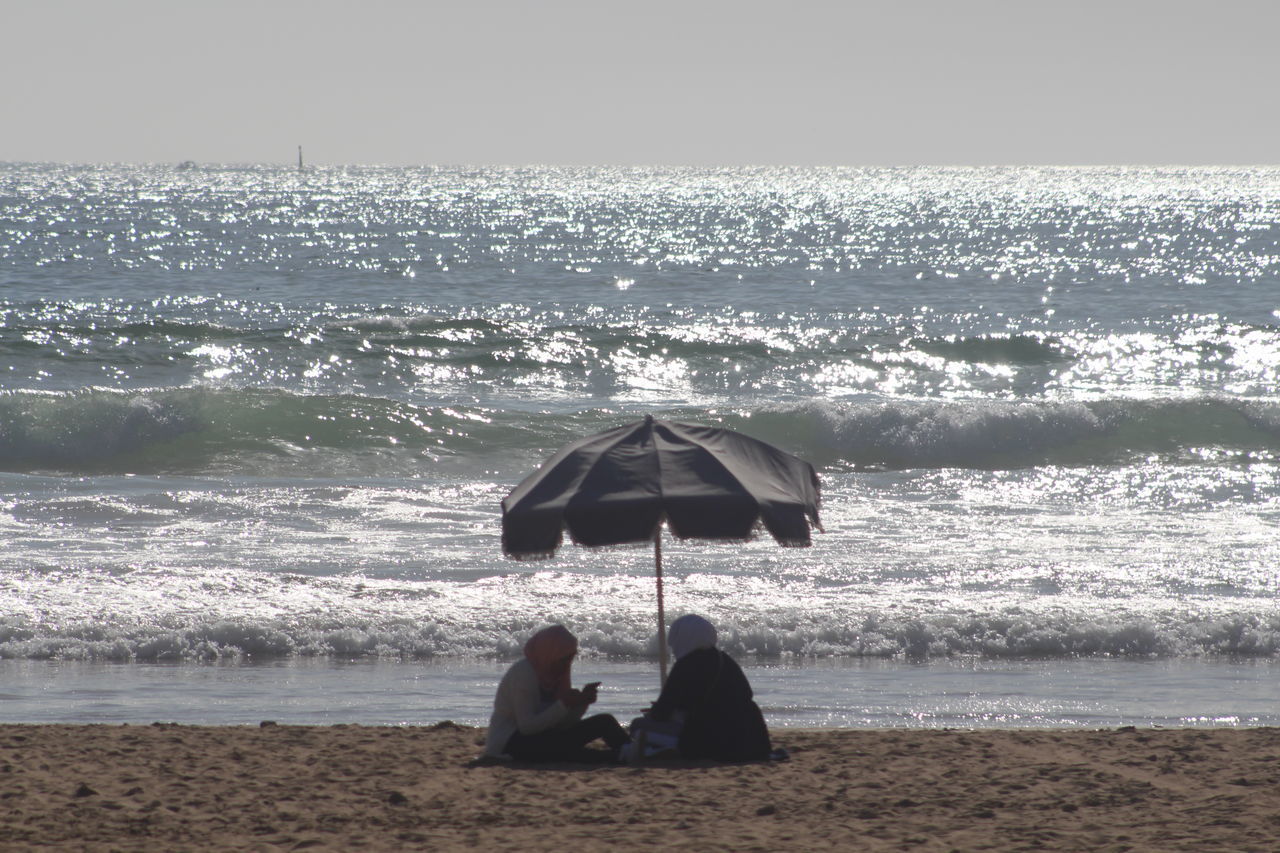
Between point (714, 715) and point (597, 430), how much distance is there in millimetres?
14198

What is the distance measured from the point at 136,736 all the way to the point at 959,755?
400cm

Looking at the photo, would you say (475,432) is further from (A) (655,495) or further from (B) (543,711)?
(A) (655,495)

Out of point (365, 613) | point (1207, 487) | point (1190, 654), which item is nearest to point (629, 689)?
point (365, 613)

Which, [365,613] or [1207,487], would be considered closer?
[365,613]

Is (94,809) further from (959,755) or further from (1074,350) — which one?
(1074,350)

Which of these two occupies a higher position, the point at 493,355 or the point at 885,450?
the point at 493,355

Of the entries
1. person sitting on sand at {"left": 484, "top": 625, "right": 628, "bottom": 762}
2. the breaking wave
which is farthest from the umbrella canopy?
the breaking wave

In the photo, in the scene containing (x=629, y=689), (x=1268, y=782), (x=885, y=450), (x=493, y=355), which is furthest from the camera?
(x=493, y=355)

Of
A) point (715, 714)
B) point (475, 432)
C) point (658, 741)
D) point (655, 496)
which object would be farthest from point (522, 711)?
point (475, 432)

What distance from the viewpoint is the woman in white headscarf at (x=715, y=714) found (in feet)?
20.6

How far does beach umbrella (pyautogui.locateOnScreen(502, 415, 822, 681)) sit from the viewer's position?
571 centimetres

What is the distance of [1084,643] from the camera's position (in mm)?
9266

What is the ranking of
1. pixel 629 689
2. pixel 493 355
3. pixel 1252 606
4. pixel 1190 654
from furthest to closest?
pixel 493 355, pixel 1252 606, pixel 1190 654, pixel 629 689

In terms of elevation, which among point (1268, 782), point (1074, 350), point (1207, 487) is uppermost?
point (1074, 350)
